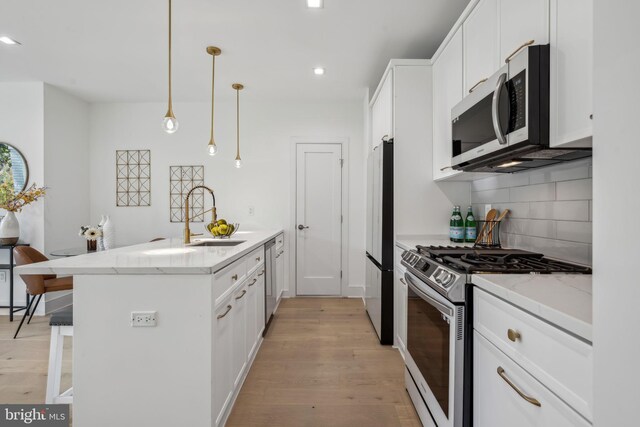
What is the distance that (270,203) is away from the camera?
431cm

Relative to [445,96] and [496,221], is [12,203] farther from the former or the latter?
[496,221]

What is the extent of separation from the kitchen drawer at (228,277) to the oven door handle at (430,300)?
1.00 meters

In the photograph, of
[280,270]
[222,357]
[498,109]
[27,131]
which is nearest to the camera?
[498,109]

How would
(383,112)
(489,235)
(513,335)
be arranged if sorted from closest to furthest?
(513,335) < (489,235) < (383,112)

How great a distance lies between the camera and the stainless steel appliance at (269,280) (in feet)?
9.31

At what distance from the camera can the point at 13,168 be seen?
3.64 meters

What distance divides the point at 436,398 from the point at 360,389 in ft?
2.44

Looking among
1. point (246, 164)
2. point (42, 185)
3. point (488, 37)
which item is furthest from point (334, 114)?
point (42, 185)

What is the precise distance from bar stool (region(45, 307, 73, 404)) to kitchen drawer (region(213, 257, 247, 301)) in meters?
0.81

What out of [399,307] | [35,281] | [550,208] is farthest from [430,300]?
[35,281]

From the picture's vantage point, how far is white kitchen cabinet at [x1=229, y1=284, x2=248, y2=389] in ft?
5.90

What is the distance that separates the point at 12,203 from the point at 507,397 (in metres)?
4.67

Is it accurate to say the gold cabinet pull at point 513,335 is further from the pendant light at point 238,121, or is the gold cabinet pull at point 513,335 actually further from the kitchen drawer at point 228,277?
the pendant light at point 238,121

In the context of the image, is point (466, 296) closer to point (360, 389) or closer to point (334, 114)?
point (360, 389)
